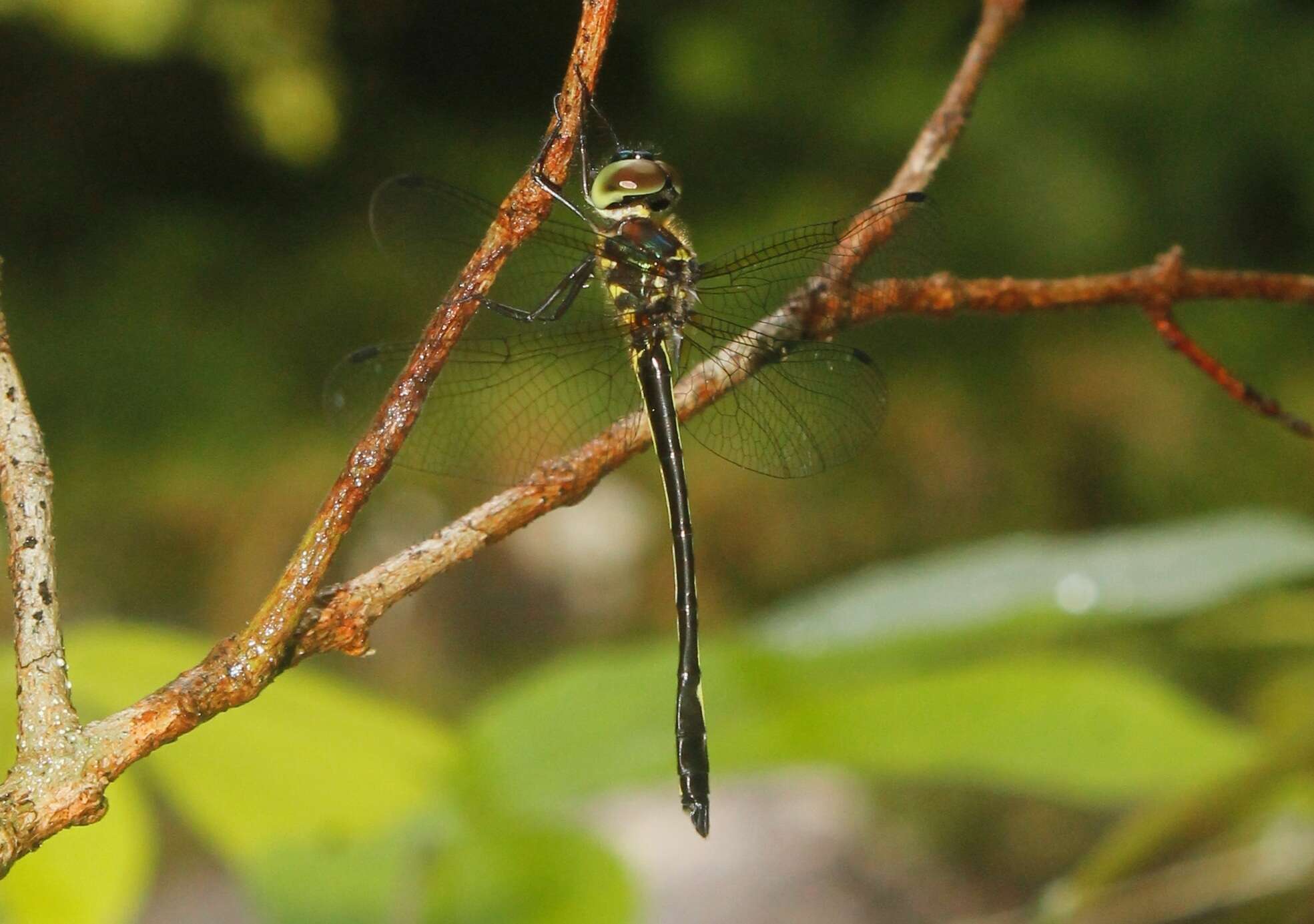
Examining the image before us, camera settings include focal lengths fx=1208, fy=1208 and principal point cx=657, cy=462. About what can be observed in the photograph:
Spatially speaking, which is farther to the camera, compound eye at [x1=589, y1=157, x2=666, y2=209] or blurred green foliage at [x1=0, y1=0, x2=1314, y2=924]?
blurred green foliage at [x1=0, y1=0, x2=1314, y2=924]

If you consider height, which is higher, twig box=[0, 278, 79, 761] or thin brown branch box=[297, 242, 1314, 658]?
thin brown branch box=[297, 242, 1314, 658]

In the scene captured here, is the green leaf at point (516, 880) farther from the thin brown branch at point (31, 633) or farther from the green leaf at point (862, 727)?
the thin brown branch at point (31, 633)

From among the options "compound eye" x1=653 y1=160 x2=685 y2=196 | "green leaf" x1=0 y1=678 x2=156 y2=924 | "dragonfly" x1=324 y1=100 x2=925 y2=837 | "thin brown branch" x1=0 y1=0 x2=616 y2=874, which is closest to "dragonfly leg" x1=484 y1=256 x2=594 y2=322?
"dragonfly" x1=324 y1=100 x2=925 y2=837

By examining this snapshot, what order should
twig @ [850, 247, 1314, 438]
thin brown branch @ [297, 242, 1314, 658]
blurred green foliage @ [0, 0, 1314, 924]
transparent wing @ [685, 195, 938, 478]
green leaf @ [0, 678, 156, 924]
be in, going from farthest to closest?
1. blurred green foliage @ [0, 0, 1314, 924]
2. transparent wing @ [685, 195, 938, 478]
3. green leaf @ [0, 678, 156, 924]
4. twig @ [850, 247, 1314, 438]
5. thin brown branch @ [297, 242, 1314, 658]

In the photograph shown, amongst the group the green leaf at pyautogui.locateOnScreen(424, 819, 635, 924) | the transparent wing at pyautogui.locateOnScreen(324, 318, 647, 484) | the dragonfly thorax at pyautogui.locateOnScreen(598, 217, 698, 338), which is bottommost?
the green leaf at pyautogui.locateOnScreen(424, 819, 635, 924)

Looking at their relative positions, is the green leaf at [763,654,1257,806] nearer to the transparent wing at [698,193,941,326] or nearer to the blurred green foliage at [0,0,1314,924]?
the transparent wing at [698,193,941,326]

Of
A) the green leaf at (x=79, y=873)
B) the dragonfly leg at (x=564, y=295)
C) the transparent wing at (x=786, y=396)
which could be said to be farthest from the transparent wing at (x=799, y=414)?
the green leaf at (x=79, y=873)

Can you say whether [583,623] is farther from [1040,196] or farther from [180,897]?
[1040,196]

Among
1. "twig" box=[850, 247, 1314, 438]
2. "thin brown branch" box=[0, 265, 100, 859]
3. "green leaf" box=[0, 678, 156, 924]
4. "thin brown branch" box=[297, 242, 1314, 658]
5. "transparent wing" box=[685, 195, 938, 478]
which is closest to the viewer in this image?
"thin brown branch" box=[0, 265, 100, 859]
